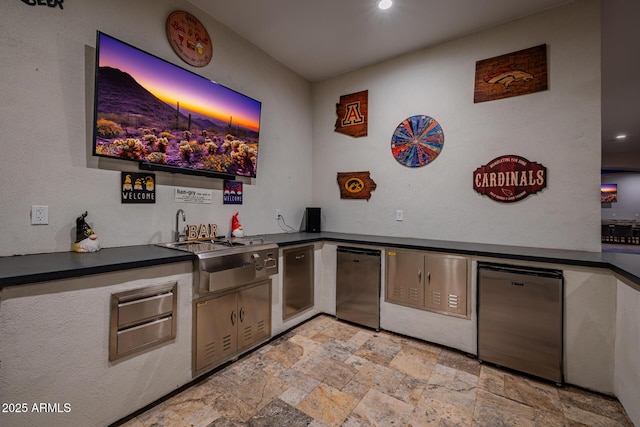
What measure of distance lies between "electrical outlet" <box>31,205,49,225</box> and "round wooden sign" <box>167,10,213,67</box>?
1.62 m

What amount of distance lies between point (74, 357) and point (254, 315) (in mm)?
1221

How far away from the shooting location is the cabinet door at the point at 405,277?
8.67ft

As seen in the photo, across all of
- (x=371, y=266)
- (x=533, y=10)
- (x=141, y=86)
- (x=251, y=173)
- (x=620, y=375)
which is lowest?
(x=620, y=375)

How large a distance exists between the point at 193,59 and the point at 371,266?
266 cm

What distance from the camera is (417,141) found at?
3135 mm

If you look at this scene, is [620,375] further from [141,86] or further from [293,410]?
[141,86]

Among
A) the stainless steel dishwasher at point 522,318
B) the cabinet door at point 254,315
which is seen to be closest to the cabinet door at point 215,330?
the cabinet door at point 254,315

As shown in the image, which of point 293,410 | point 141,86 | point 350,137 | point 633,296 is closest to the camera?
point 633,296

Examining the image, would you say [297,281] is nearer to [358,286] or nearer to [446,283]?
[358,286]

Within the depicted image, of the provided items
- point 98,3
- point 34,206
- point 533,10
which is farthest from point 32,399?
point 533,10

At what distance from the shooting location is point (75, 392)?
1439mm

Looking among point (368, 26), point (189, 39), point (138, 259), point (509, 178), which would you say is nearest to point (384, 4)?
point (368, 26)

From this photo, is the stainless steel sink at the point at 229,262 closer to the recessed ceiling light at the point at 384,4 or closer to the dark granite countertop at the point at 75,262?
the dark granite countertop at the point at 75,262

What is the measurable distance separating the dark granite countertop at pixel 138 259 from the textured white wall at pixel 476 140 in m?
0.32
